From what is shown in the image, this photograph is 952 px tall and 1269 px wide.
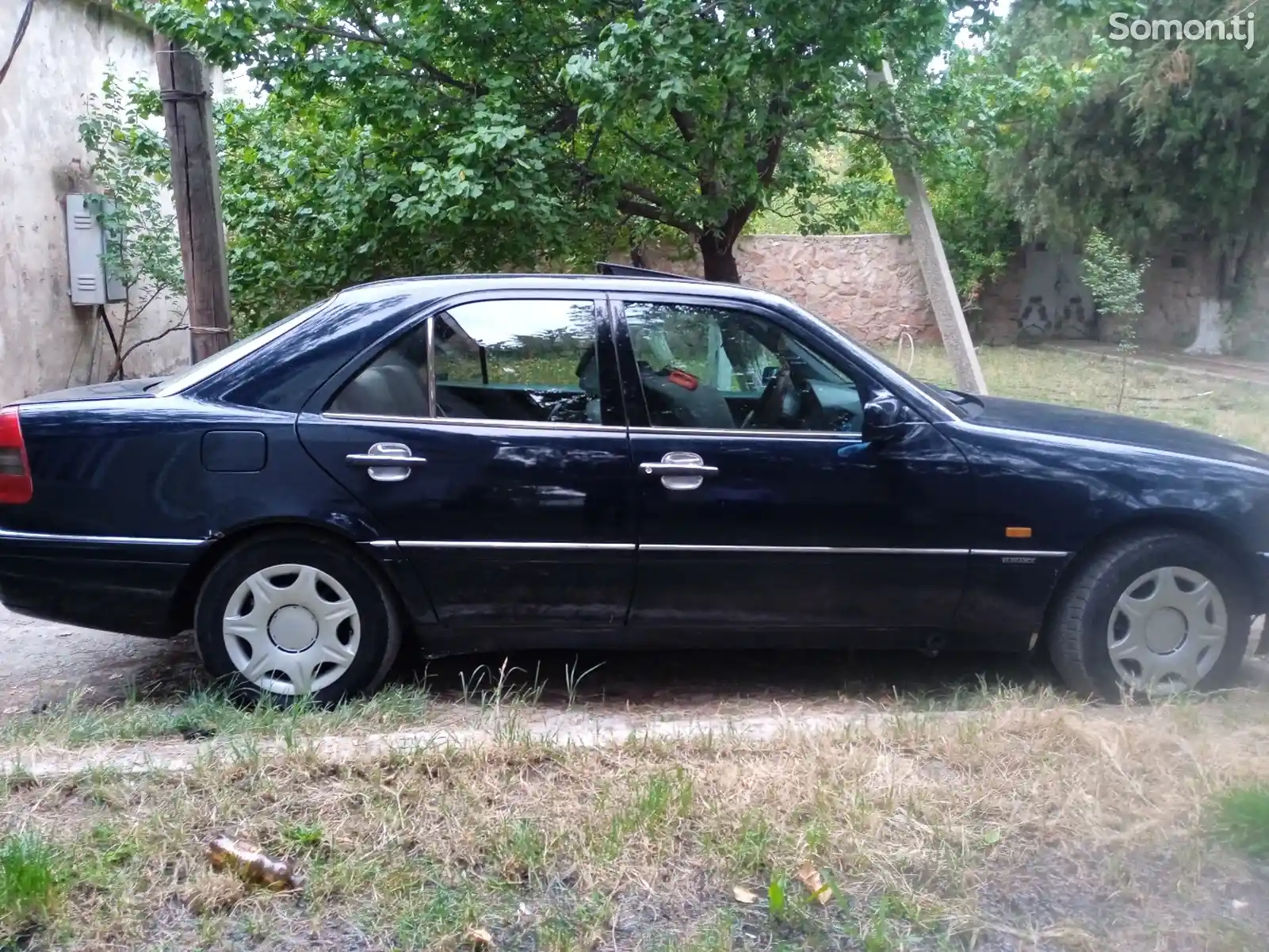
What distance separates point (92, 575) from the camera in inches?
169

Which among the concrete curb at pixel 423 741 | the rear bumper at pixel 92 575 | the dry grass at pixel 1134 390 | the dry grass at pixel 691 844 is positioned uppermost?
the dry grass at pixel 1134 390

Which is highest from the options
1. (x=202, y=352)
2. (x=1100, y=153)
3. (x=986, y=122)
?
(x=1100, y=153)

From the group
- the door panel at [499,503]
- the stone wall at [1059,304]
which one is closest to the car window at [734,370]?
the door panel at [499,503]

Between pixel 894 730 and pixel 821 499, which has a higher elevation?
pixel 821 499

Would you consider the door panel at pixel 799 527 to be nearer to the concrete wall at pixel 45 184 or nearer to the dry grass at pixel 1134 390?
the dry grass at pixel 1134 390

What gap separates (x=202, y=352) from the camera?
21.5 ft

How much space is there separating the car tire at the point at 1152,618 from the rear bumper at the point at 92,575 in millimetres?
3195

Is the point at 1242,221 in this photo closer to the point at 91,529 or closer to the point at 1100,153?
the point at 1100,153

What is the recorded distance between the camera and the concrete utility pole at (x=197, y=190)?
6289 mm

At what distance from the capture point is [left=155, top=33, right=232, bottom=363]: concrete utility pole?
6289 millimetres

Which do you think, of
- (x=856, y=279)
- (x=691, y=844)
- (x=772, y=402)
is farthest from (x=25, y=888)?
(x=856, y=279)

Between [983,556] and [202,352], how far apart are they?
4.31 meters

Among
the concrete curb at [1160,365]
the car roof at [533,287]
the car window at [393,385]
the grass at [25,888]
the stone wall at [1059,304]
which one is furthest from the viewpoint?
the stone wall at [1059,304]

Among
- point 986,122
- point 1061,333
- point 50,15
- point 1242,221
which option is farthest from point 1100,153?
point 50,15
